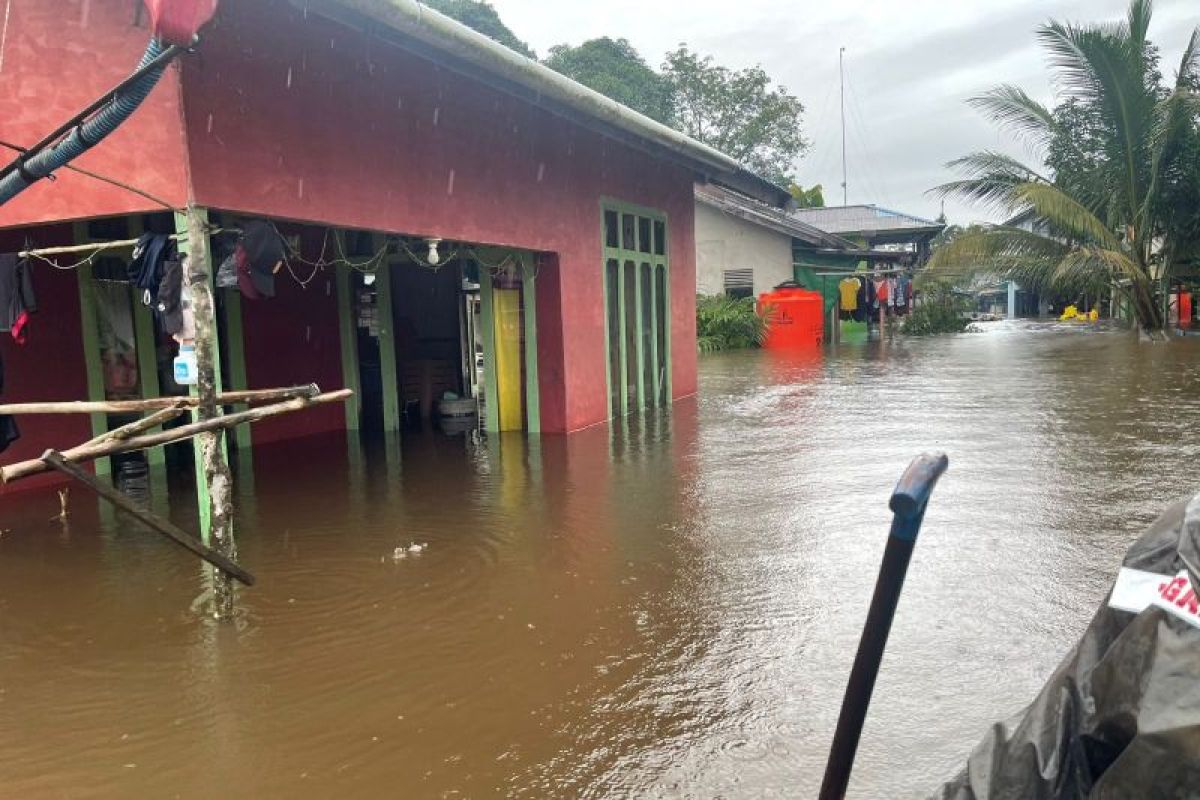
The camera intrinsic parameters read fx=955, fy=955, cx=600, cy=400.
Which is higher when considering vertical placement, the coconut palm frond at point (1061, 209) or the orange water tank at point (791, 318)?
the coconut palm frond at point (1061, 209)

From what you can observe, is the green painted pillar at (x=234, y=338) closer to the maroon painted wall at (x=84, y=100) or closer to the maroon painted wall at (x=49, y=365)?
the maroon painted wall at (x=49, y=365)

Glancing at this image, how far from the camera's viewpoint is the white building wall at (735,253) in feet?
89.8

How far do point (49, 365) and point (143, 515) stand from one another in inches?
180

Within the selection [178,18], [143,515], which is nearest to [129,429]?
[143,515]

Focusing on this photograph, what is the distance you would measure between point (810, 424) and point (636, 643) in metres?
7.22

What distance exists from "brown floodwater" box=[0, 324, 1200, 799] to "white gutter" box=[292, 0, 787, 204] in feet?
10.9

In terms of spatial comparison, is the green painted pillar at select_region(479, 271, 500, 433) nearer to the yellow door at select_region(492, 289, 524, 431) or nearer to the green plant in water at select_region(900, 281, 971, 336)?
the yellow door at select_region(492, 289, 524, 431)

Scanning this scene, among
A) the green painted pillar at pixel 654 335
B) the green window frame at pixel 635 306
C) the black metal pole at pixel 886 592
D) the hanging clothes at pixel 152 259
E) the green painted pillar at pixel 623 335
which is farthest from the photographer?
the green painted pillar at pixel 654 335

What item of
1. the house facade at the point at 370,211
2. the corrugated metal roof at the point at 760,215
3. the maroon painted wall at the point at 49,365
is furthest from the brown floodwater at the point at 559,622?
the corrugated metal roof at the point at 760,215

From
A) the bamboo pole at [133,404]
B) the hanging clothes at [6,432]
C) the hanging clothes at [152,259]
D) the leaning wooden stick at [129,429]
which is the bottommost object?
the hanging clothes at [6,432]

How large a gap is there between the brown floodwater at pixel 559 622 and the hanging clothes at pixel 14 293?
60.9 inches

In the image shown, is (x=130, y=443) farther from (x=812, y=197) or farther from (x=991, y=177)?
(x=812, y=197)

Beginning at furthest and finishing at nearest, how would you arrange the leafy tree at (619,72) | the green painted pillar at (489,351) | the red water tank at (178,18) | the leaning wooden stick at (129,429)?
1. the leafy tree at (619,72)
2. the green painted pillar at (489,351)
3. the leaning wooden stick at (129,429)
4. the red water tank at (178,18)

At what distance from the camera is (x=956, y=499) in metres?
7.16
